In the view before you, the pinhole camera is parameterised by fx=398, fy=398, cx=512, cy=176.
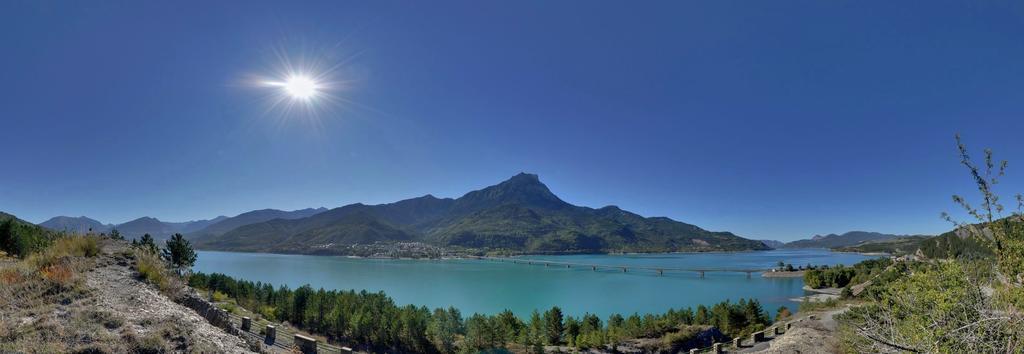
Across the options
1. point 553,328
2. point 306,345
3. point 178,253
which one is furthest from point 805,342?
point 178,253

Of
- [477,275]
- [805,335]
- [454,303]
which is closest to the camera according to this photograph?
[805,335]

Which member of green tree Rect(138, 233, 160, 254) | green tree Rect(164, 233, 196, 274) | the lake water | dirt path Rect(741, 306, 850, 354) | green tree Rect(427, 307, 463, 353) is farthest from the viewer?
the lake water

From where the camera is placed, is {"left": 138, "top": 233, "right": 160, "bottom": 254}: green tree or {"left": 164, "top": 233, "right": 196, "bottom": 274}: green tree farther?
{"left": 164, "top": 233, "right": 196, "bottom": 274}: green tree

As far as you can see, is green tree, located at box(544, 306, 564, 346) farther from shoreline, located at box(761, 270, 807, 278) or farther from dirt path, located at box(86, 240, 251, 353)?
shoreline, located at box(761, 270, 807, 278)

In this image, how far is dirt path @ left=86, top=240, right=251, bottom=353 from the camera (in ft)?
18.3

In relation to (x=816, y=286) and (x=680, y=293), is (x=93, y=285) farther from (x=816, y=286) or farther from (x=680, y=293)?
(x=816, y=286)

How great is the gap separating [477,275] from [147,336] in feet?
385

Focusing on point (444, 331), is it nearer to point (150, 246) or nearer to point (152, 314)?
point (150, 246)

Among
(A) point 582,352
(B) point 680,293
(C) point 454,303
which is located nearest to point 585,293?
(B) point 680,293

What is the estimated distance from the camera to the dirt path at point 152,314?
5583 mm

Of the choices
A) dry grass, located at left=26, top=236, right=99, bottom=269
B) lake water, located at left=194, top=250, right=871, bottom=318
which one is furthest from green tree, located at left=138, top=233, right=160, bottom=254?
lake water, located at left=194, top=250, right=871, bottom=318

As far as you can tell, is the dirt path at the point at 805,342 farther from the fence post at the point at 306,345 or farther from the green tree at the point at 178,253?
the green tree at the point at 178,253

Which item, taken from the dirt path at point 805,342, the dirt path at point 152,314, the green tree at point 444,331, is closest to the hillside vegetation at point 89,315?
the dirt path at point 152,314

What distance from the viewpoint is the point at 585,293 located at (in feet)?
283
